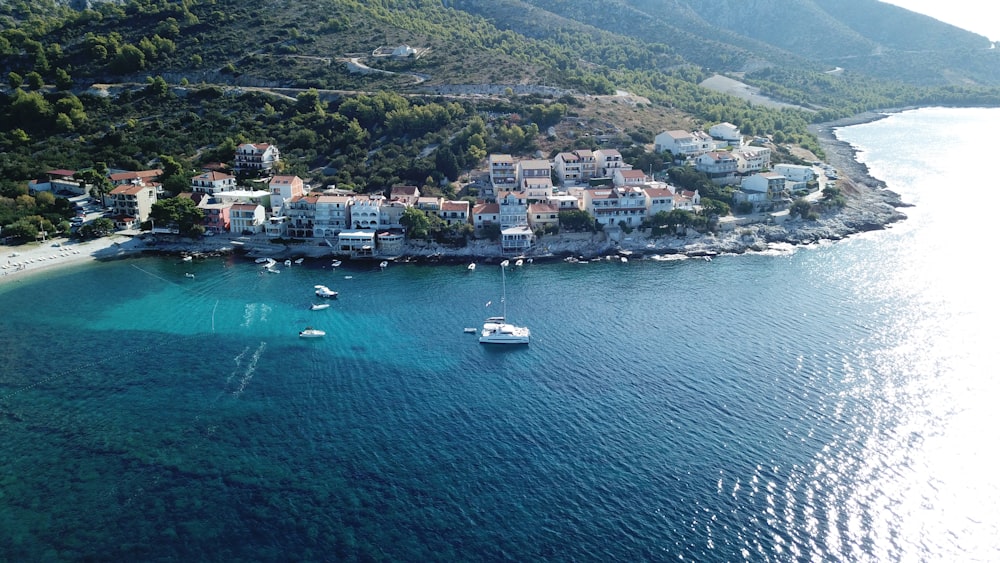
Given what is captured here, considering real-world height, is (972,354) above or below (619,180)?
below

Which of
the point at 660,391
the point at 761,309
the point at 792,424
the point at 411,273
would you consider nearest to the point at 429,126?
the point at 411,273

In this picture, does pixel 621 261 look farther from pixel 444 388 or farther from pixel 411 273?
pixel 444 388

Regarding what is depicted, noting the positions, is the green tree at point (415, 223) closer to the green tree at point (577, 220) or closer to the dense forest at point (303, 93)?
the dense forest at point (303, 93)

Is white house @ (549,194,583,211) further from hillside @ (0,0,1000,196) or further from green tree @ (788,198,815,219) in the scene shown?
green tree @ (788,198,815,219)

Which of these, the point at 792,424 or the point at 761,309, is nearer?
the point at 792,424

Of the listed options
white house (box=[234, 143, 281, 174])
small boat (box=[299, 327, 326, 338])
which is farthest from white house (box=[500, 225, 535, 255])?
white house (box=[234, 143, 281, 174])

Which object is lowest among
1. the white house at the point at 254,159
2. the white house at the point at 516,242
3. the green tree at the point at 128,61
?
the white house at the point at 516,242

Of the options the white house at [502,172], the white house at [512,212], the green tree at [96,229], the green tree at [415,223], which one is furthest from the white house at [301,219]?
the white house at [502,172]
